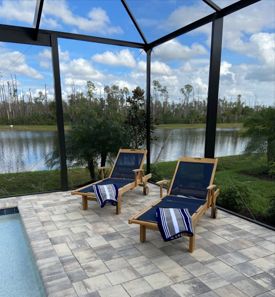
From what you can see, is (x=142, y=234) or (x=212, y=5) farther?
(x=212, y=5)

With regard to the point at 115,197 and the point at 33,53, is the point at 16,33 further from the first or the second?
the point at 115,197

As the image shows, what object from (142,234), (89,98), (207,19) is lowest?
(142,234)

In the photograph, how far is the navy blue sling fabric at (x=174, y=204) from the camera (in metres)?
3.17

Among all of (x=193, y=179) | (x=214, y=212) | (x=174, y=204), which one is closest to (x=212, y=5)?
(x=193, y=179)

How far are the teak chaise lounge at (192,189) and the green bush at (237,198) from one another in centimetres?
46

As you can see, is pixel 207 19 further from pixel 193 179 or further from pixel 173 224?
pixel 173 224

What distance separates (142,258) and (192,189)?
153cm

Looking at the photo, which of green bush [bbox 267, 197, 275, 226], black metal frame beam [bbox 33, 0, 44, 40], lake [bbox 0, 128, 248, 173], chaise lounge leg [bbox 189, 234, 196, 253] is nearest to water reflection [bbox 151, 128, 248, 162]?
lake [bbox 0, 128, 248, 173]

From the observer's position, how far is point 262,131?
396 centimetres

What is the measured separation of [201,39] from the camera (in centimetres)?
466

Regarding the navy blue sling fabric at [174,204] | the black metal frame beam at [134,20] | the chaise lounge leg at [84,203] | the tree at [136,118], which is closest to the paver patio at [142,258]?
the chaise lounge leg at [84,203]

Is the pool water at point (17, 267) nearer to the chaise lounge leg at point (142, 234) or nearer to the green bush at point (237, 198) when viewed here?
the chaise lounge leg at point (142, 234)

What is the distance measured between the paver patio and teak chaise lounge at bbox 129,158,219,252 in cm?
36

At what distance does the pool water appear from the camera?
2.52 metres
